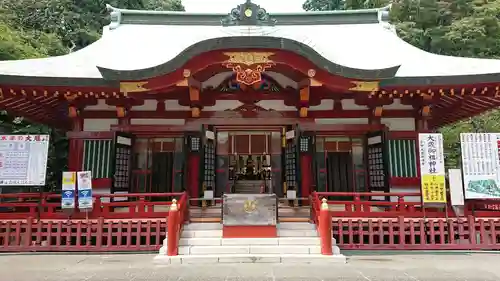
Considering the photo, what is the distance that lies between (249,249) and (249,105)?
4.12 m

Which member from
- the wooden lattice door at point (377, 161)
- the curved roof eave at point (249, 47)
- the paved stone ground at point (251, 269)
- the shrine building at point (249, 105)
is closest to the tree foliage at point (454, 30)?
the shrine building at point (249, 105)

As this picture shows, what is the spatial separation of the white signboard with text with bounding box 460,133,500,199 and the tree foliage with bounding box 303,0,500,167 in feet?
32.8

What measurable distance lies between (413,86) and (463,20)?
15.8 meters

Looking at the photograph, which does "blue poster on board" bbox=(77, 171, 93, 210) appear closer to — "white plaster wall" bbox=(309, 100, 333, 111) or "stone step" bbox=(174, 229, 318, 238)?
"stone step" bbox=(174, 229, 318, 238)

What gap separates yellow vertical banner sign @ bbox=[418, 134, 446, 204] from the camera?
7719mm

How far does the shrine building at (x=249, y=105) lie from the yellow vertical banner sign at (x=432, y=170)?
1179mm

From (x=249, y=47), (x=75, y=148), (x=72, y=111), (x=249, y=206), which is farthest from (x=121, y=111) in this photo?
(x=249, y=206)

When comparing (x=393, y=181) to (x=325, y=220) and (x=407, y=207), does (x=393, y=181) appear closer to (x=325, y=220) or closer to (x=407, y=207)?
(x=407, y=207)

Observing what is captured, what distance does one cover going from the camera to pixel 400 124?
962 cm

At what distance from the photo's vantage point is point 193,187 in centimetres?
972

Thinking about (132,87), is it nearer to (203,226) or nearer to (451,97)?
(203,226)

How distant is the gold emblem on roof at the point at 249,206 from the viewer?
7254 mm

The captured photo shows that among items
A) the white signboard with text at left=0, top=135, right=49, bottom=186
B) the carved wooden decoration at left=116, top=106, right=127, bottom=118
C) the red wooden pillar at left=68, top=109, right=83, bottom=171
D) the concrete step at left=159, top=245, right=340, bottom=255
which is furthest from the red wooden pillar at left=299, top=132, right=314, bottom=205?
the white signboard with text at left=0, top=135, right=49, bottom=186

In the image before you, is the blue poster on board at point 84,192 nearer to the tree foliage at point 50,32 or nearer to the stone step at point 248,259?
the stone step at point 248,259
